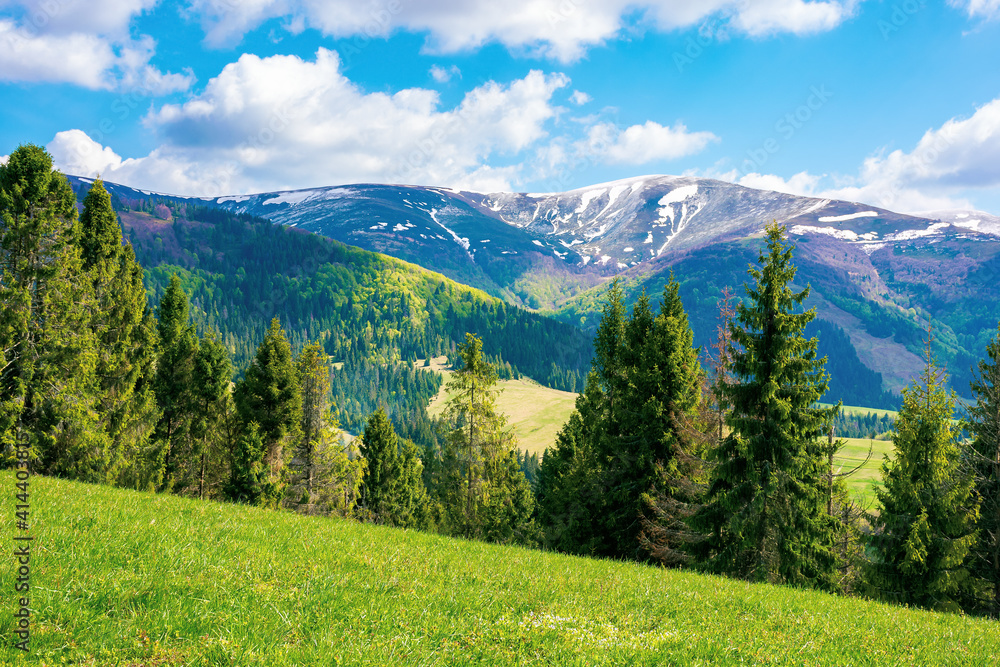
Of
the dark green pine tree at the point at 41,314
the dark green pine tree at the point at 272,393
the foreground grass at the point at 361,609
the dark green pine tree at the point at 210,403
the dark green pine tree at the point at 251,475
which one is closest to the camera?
the foreground grass at the point at 361,609

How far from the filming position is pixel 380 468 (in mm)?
64125

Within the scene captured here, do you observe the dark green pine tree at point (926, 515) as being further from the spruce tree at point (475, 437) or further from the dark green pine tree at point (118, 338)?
the dark green pine tree at point (118, 338)

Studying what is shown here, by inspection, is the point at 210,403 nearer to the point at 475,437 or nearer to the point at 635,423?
the point at 475,437

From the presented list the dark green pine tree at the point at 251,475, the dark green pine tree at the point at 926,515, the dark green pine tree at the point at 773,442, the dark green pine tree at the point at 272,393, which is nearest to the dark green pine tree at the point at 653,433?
the dark green pine tree at the point at 773,442

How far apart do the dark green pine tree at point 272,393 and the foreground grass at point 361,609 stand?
24.1m

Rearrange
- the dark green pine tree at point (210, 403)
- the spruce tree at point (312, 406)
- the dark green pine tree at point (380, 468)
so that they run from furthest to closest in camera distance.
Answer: the dark green pine tree at point (380, 468)
the dark green pine tree at point (210, 403)
the spruce tree at point (312, 406)

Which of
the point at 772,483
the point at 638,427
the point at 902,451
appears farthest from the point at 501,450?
the point at 902,451

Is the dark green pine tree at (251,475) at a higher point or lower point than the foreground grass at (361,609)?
lower

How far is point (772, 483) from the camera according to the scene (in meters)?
23.2

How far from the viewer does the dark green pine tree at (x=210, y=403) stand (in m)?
39.3

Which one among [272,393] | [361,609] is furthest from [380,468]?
[361,609]

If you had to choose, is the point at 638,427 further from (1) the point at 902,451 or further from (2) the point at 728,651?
(2) the point at 728,651

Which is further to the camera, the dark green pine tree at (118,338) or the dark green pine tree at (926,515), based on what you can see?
the dark green pine tree at (118,338)

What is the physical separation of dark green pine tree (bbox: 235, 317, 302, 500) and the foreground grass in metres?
24.1
